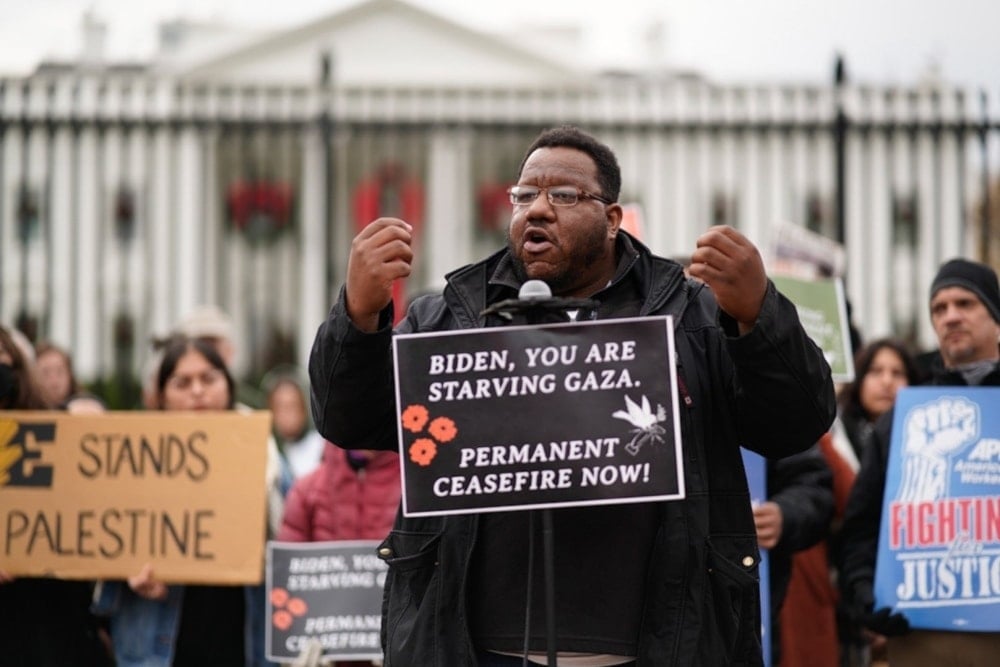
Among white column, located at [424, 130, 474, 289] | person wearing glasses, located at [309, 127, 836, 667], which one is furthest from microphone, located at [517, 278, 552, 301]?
white column, located at [424, 130, 474, 289]

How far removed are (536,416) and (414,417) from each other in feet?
0.85

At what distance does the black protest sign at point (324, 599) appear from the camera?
5723mm

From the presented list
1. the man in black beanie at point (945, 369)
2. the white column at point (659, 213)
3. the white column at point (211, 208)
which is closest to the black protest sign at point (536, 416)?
the man in black beanie at point (945, 369)

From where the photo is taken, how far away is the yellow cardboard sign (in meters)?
5.63

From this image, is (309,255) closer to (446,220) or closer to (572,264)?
(446,220)

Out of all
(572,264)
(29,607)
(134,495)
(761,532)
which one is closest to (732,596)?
(572,264)

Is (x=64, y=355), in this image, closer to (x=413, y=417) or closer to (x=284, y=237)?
(x=413, y=417)

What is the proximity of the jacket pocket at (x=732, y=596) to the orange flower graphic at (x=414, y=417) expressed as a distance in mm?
670

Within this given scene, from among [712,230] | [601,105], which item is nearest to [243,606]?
[712,230]

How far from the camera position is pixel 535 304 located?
3.20 m

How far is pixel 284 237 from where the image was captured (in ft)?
128

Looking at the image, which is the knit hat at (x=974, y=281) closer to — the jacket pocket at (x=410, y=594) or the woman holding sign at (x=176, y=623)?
the jacket pocket at (x=410, y=594)

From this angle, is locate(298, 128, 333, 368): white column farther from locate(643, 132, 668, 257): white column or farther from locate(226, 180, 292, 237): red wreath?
locate(643, 132, 668, 257): white column

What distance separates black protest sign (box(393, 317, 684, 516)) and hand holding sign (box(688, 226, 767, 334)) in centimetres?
15
